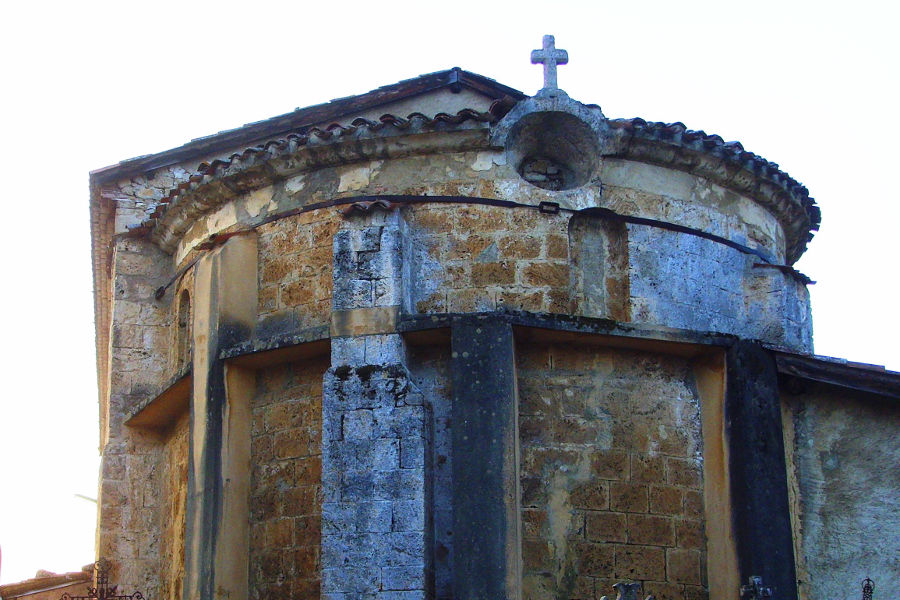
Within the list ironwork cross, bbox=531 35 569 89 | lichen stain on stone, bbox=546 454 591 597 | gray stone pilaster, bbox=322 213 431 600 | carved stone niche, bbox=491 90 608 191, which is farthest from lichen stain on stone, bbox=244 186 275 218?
lichen stain on stone, bbox=546 454 591 597

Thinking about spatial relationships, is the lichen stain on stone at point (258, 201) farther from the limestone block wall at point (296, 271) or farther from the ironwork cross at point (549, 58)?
the ironwork cross at point (549, 58)

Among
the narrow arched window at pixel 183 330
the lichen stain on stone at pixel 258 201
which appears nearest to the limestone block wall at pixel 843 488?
the lichen stain on stone at pixel 258 201

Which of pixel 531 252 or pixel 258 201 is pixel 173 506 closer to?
pixel 258 201

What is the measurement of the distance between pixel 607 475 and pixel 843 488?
1926 millimetres

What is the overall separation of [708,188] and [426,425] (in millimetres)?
3282

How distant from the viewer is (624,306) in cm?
1110

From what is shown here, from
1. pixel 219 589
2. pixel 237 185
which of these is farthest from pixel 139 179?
pixel 219 589

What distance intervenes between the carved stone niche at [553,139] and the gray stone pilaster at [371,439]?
48.0 inches

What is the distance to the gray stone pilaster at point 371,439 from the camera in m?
9.84

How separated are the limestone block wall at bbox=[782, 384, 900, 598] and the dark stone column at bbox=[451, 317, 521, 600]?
8.01 ft

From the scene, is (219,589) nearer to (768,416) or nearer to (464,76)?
(768,416)

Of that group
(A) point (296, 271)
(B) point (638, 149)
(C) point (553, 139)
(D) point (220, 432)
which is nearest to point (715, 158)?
(B) point (638, 149)

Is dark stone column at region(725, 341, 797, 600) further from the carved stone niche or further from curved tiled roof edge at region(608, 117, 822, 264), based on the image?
the carved stone niche

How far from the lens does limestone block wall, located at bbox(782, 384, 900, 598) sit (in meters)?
10.8
